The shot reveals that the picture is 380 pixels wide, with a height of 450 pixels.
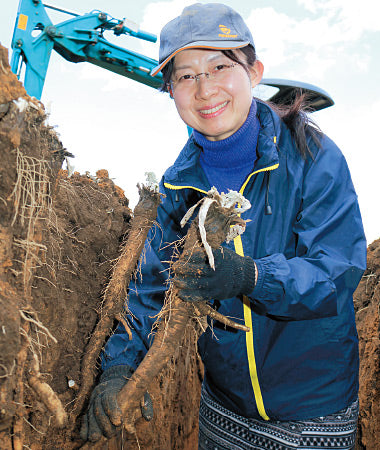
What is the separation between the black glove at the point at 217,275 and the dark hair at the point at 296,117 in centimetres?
49

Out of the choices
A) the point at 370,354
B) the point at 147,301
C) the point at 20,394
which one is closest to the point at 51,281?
the point at 147,301

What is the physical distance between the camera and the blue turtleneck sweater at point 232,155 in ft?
4.60

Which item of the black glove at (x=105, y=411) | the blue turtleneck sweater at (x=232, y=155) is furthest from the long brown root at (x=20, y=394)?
the blue turtleneck sweater at (x=232, y=155)

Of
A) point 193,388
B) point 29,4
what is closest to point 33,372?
point 193,388

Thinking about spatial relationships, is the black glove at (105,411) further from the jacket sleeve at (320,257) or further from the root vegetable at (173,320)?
the jacket sleeve at (320,257)

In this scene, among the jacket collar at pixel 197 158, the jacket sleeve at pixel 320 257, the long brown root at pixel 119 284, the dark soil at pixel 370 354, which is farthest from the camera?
the dark soil at pixel 370 354

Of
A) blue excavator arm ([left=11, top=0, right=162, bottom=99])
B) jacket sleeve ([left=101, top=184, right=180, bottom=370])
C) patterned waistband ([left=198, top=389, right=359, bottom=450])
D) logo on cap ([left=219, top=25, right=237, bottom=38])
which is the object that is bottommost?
patterned waistband ([left=198, top=389, right=359, bottom=450])

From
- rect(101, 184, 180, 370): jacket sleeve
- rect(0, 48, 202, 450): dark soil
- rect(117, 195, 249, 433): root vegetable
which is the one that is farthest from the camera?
rect(101, 184, 180, 370): jacket sleeve

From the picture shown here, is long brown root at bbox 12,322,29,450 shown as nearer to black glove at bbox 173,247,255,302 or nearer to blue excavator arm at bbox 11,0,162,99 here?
black glove at bbox 173,247,255,302

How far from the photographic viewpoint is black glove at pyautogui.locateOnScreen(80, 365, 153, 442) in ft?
4.13

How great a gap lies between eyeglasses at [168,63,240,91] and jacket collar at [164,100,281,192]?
242 millimetres

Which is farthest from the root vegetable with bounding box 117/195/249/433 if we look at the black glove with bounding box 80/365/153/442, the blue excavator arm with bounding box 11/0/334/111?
the blue excavator arm with bounding box 11/0/334/111

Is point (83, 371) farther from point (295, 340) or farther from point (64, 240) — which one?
point (295, 340)

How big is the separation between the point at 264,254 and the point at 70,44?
14.7 ft
